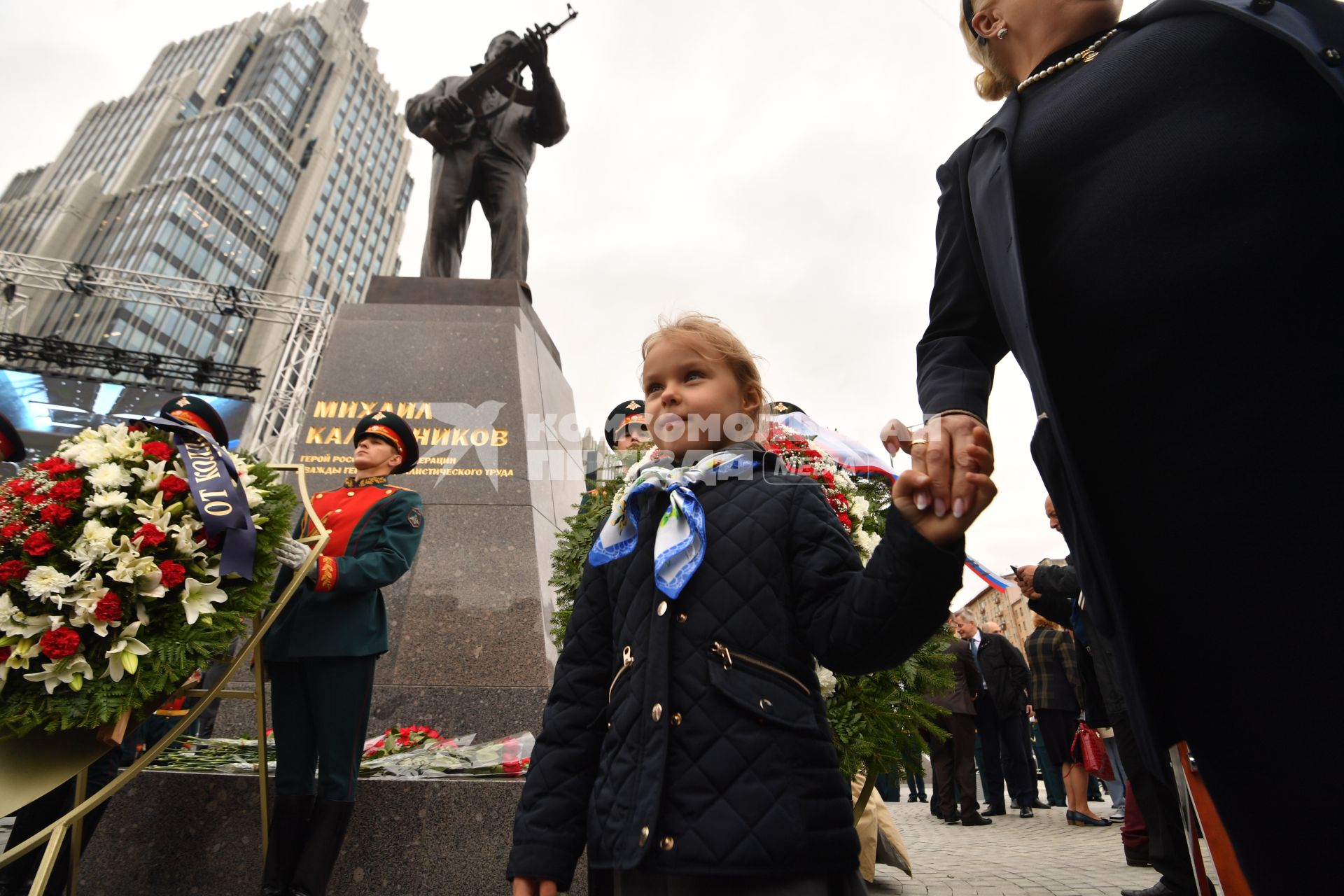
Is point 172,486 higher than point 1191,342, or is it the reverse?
point 172,486

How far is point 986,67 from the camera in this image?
149cm

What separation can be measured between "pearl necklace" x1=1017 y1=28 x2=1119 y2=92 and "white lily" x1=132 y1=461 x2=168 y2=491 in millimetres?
2524

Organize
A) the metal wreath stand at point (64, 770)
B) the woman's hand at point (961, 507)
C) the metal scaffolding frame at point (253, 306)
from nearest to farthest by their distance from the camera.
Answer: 1. the woman's hand at point (961, 507)
2. the metal wreath stand at point (64, 770)
3. the metal scaffolding frame at point (253, 306)

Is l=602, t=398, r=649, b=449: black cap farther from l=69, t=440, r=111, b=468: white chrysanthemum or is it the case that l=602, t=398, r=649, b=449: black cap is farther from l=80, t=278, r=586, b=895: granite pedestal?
l=69, t=440, r=111, b=468: white chrysanthemum

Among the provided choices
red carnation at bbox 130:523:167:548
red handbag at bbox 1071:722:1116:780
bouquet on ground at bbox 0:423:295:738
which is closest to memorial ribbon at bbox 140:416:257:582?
bouquet on ground at bbox 0:423:295:738

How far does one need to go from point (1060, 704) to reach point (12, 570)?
24.8ft

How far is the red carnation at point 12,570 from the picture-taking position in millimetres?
2016

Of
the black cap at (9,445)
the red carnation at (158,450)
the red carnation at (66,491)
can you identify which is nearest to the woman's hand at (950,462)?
the red carnation at (158,450)

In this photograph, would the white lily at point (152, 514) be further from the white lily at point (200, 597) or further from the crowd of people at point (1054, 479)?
the crowd of people at point (1054, 479)

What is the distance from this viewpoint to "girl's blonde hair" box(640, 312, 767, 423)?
5.70 feet

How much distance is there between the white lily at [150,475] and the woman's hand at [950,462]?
2.29 meters

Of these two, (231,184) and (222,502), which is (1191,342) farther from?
(231,184)

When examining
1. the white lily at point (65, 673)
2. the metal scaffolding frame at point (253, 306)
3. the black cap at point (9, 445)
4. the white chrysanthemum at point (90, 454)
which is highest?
the metal scaffolding frame at point (253, 306)

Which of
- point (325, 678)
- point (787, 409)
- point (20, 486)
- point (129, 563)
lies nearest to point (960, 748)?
point (787, 409)
